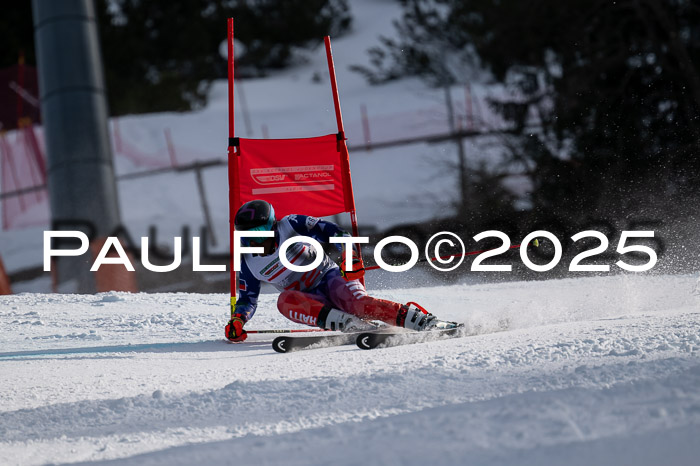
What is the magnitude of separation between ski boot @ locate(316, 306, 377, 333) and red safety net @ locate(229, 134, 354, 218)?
1.39 metres

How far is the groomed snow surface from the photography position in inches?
105

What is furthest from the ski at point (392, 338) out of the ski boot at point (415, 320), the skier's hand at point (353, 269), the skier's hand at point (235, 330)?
the skier's hand at point (235, 330)

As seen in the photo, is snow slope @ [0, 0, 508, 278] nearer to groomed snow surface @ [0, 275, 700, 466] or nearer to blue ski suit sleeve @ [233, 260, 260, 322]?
blue ski suit sleeve @ [233, 260, 260, 322]

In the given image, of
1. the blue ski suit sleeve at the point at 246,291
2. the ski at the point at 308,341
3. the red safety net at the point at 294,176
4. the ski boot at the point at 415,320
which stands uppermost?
the red safety net at the point at 294,176

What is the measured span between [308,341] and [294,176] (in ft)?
5.68

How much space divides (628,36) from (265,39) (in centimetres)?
2638

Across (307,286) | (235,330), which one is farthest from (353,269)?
(235,330)

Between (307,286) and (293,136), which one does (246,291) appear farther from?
(293,136)

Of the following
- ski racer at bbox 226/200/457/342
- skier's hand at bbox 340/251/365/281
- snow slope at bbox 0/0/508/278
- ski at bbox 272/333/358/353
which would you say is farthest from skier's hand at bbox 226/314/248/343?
snow slope at bbox 0/0/508/278

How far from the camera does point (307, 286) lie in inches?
222

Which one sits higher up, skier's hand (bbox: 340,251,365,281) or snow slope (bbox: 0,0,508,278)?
snow slope (bbox: 0,0,508,278)

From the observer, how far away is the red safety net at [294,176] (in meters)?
6.38

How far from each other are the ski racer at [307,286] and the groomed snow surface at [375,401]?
30 centimetres

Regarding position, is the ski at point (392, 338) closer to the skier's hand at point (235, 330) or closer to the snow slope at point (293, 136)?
the skier's hand at point (235, 330)
